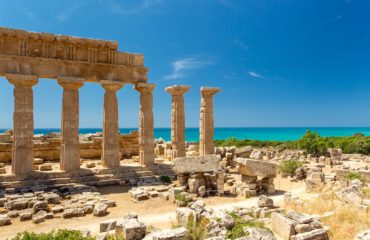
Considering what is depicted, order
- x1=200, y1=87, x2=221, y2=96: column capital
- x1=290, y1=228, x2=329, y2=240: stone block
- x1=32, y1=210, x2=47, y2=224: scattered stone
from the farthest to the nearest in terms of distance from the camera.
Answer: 1. x1=200, y1=87, x2=221, y2=96: column capital
2. x1=32, y1=210, x2=47, y2=224: scattered stone
3. x1=290, y1=228, x2=329, y2=240: stone block

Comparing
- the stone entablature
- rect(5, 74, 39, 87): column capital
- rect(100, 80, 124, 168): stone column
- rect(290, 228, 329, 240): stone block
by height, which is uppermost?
the stone entablature

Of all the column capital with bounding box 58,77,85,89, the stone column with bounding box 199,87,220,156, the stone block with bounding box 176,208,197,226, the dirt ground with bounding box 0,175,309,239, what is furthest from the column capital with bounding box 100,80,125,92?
the stone block with bounding box 176,208,197,226

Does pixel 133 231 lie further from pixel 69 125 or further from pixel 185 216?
pixel 69 125

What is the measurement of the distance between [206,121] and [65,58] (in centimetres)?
1013

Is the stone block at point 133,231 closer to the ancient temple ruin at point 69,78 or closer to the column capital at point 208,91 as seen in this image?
the ancient temple ruin at point 69,78

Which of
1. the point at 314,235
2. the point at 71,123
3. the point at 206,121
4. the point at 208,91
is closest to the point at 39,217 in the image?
the point at 71,123

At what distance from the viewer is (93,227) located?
9.91m

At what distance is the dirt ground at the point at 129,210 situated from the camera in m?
9.95

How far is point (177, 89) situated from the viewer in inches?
786

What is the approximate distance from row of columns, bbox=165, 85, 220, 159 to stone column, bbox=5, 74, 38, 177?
28.6 ft

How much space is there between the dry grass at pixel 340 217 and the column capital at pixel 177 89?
11.4m

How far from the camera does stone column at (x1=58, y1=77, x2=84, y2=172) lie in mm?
16125

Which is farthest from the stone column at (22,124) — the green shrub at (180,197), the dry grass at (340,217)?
the dry grass at (340,217)

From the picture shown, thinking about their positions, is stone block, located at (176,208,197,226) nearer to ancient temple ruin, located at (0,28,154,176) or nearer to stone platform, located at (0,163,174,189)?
stone platform, located at (0,163,174,189)
